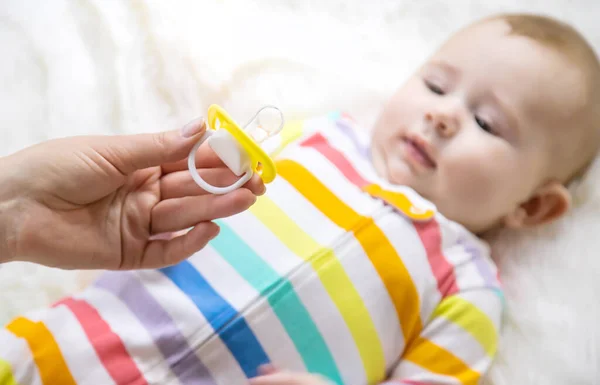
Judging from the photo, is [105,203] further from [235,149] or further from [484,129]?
[484,129]

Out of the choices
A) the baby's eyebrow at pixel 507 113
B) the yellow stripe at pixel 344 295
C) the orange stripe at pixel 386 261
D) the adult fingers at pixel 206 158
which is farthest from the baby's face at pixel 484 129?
the adult fingers at pixel 206 158

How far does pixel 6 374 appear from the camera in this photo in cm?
78

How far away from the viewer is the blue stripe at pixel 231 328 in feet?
2.92

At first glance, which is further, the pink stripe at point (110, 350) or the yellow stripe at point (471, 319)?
the yellow stripe at point (471, 319)

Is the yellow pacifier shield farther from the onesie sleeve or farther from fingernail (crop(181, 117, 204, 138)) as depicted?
the onesie sleeve

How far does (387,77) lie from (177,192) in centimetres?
75

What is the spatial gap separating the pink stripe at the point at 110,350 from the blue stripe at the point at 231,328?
0.42 feet

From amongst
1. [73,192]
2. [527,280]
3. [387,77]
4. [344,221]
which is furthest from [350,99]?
[73,192]

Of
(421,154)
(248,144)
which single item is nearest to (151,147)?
(248,144)

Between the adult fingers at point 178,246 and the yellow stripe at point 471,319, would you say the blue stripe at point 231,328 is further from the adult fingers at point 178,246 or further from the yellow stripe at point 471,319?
the yellow stripe at point 471,319

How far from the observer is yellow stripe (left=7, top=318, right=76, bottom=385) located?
802 millimetres

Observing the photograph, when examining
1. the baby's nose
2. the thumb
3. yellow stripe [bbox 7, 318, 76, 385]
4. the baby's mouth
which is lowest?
yellow stripe [bbox 7, 318, 76, 385]

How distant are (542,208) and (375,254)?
41cm

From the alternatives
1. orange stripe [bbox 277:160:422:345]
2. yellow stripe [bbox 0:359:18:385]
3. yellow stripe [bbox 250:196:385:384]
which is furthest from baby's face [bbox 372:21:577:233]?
yellow stripe [bbox 0:359:18:385]
